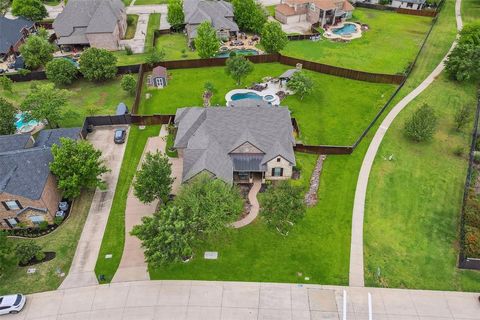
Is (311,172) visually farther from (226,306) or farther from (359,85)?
(359,85)

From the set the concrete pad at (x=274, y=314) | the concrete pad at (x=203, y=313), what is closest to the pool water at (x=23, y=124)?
Result: the concrete pad at (x=203, y=313)

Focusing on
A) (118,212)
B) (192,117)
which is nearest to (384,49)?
(192,117)

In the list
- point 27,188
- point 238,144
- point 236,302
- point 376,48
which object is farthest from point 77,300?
point 376,48

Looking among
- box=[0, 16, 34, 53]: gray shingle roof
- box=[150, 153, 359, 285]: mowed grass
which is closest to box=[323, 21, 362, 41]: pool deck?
box=[150, 153, 359, 285]: mowed grass

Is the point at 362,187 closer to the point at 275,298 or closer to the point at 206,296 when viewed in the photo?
the point at 275,298

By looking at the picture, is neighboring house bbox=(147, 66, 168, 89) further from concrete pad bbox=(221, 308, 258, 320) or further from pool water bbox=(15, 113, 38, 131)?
concrete pad bbox=(221, 308, 258, 320)

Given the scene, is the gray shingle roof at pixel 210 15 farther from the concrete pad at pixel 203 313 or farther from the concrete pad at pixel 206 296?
the concrete pad at pixel 203 313
